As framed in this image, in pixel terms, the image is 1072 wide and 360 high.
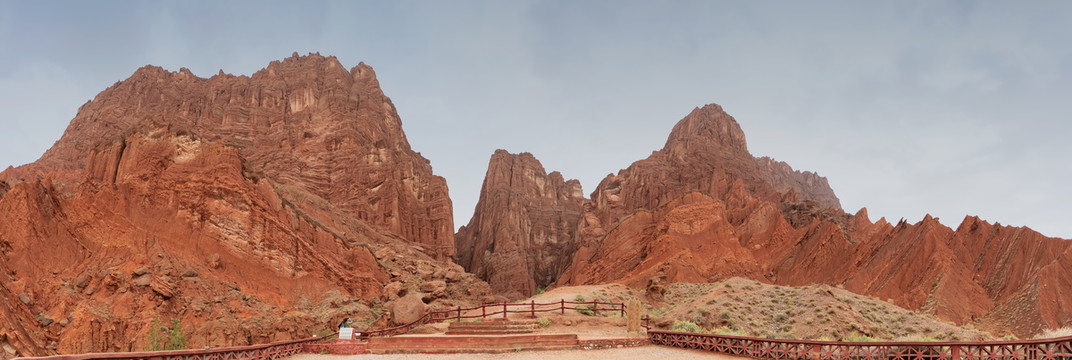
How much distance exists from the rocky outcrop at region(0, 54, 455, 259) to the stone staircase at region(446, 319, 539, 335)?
56.7m

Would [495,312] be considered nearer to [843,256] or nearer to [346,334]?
[346,334]

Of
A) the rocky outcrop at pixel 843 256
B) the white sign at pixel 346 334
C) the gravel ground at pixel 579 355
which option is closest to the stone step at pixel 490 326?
the white sign at pixel 346 334

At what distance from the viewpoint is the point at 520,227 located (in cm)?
12188

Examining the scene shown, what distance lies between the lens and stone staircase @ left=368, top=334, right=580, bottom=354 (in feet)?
74.0

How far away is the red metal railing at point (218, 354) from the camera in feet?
49.1

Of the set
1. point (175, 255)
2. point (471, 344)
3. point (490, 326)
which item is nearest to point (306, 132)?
point (175, 255)

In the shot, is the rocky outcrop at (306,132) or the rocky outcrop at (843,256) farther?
the rocky outcrop at (306,132)

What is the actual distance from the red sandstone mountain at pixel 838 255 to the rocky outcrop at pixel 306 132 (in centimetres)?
2419

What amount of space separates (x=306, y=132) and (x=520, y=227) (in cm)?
4437

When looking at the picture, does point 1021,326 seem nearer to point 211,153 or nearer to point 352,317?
point 352,317

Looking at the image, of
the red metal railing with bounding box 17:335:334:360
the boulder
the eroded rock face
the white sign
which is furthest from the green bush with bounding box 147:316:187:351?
the white sign

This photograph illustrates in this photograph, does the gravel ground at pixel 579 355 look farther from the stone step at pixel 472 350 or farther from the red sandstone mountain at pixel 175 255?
the red sandstone mountain at pixel 175 255

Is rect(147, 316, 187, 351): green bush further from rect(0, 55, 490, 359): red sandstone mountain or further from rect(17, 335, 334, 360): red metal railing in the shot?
rect(17, 335, 334, 360): red metal railing

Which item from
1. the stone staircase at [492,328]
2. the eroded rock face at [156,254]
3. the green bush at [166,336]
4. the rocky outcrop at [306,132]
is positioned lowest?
the green bush at [166,336]
